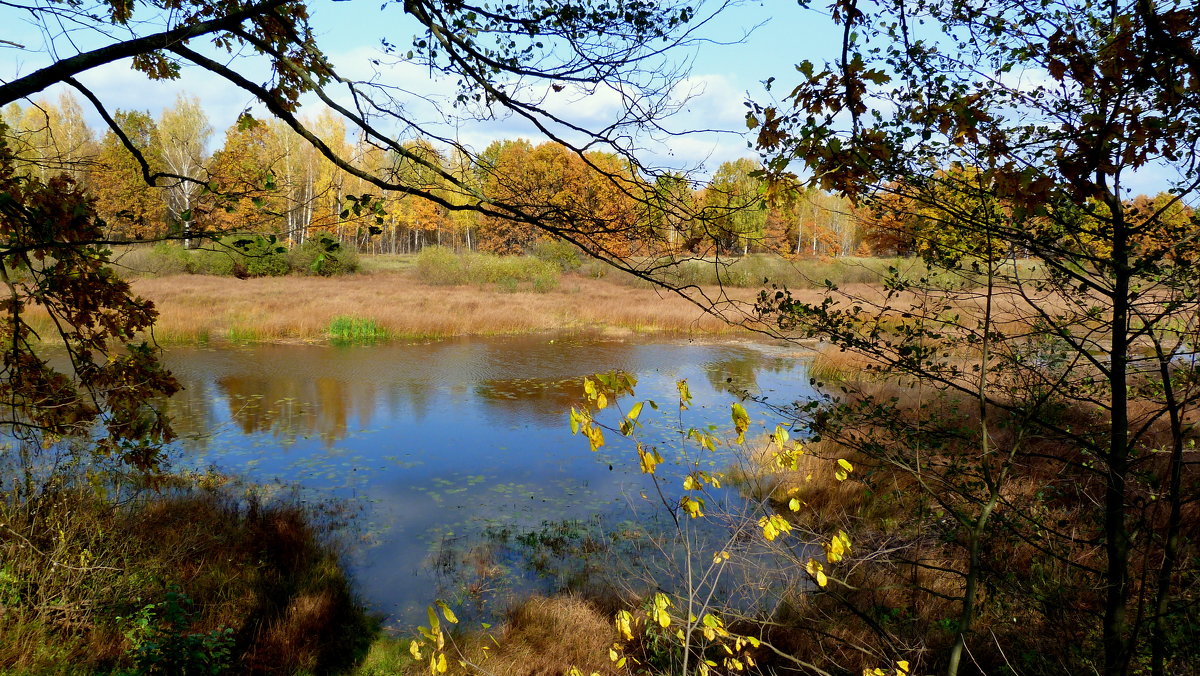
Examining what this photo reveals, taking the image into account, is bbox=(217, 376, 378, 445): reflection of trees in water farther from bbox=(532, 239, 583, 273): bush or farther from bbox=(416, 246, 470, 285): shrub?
bbox=(532, 239, 583, 273): bush

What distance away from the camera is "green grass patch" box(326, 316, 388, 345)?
18.0 m

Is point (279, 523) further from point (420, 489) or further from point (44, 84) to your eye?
point (44, 84)

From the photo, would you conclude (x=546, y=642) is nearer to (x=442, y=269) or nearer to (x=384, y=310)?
(x=384, y=310)

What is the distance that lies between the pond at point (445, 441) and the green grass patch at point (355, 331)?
1.06 meters

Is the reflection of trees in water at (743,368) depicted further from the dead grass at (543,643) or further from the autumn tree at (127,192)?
the autumn tree at (127,192)

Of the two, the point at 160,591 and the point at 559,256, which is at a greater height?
the point at 559,256

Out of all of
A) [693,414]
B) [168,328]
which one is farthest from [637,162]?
[168,328]

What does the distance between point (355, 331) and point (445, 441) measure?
31.0 feet

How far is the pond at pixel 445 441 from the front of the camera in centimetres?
627

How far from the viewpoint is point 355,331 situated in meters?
18.2

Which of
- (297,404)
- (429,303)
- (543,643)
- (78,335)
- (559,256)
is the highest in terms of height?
(559,256)

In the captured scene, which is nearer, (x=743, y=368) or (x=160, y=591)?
(x=160, y=591)

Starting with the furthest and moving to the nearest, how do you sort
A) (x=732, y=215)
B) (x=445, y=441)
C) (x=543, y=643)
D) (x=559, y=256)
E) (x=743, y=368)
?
(x=559, y=256)
(x=743, y=368)
(x=445, y=441)
(x=543, y=643)
(x=732, y=215)

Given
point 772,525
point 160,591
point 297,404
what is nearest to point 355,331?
point 297,404
